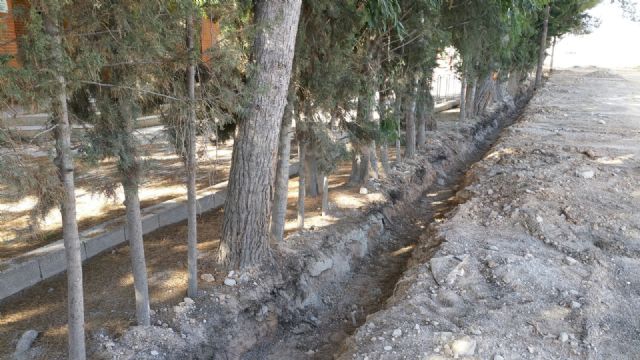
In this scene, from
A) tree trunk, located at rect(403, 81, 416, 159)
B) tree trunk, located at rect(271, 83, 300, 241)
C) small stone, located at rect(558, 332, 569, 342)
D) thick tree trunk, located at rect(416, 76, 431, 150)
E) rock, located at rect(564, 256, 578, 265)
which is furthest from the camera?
thick tree trunk, located at rect(416, 76, 431, 150)

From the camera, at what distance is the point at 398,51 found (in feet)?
33.6


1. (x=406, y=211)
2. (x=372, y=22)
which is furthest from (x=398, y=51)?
(x=406, y=211)

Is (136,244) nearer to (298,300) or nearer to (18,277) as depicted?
(18,277)

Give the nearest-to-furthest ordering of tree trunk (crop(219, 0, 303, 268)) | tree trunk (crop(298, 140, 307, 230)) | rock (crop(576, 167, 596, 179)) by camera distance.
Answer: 1. tree trunk (crop(219, 0, 303, 268))
2. tree trunk (crop(298, 140, 307, 230))
3. rock (crop(576, 167, 596, 179))

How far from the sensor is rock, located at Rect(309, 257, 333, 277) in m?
7.62

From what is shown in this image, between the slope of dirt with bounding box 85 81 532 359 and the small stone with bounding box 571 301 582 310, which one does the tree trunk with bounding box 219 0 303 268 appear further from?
the small stone with bounding box 571 301 582 310

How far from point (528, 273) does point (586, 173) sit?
5.02 metres

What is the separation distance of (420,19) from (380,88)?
5.03 feet

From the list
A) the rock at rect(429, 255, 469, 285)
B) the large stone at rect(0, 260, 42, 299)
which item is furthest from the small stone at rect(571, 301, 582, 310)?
the large stone at rect(0, 260, 42, 299)

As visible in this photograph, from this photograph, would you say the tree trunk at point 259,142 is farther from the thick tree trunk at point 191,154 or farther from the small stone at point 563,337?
the small stone at point 563,337

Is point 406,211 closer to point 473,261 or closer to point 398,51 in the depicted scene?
point 398,51

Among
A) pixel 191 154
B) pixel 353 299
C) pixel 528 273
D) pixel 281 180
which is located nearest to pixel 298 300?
pixel 353 299

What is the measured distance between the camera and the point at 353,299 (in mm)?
7793

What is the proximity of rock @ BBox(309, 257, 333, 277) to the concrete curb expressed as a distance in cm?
194
